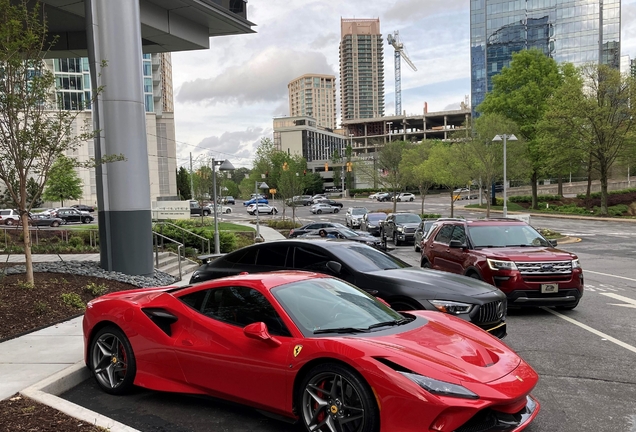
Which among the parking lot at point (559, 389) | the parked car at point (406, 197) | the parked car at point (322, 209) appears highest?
the parking lot at point (559, 389)

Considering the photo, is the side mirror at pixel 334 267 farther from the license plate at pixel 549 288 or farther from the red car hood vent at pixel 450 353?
the license plate at pixel 549 288

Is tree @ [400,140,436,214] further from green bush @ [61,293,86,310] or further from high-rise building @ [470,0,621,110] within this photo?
high-rise building @ [470,0,621,110]

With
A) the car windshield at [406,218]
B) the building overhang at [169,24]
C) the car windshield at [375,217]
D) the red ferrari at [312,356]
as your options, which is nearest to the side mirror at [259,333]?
the red ferrari at [312,356]

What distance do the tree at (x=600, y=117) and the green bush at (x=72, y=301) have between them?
1702 inches

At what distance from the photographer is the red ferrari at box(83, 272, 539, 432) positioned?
141 inches

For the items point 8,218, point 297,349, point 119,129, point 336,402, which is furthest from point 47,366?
point 8,218

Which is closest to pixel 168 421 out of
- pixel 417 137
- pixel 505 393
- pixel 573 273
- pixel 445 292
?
pixel 505 393

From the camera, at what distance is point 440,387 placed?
3.54 metres

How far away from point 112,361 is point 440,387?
339cm

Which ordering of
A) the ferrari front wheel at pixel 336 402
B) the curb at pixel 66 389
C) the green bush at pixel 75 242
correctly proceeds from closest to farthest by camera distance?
1. the ferrari front wheel at pixel 336 402
2. the curb at pixel 66 389
3. the green bush at pixel 75 242

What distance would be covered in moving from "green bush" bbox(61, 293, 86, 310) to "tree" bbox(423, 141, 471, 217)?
34287 millimetres

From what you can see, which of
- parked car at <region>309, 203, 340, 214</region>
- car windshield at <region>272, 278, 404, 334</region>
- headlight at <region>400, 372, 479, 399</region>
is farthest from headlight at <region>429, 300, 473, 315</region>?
parked car at <region>309, 203, 340, 214</region>

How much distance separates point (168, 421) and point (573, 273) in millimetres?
6930

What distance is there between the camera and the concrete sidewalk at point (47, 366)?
15.4ft
